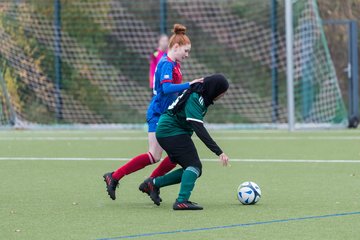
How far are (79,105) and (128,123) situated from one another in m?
1.11

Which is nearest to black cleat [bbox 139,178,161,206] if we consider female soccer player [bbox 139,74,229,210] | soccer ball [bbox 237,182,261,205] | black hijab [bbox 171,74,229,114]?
female soccer player [bbox 139,74,229,210]

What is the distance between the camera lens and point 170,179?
30.3 feet

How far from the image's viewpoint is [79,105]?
895 inches

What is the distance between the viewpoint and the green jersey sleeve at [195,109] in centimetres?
881

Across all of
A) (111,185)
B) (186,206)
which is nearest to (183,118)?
(186,206)

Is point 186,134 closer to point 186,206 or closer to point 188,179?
point 188,179

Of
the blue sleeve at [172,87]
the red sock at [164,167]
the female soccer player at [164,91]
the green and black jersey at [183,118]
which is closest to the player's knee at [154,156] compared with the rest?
the female soccer player at [164,91]

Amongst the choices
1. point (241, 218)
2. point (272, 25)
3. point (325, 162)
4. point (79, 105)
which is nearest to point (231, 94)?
point (272, 25)

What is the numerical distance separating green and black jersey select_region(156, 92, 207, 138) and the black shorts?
0.16ft

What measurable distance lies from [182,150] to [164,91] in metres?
0.59

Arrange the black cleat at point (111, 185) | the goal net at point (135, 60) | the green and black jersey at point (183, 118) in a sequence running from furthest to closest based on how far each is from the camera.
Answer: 1. the goal net at point (135, 60)
2. the black cleat at point (111, 185)
3. the green and black jersey at point (183, 118)

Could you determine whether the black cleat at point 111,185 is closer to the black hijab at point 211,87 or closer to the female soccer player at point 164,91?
the female soccer player at point 164,91

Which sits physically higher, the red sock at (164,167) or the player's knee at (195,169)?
the player's knee at (195,169)

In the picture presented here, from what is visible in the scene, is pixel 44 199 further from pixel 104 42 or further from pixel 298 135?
pixel 104 42
